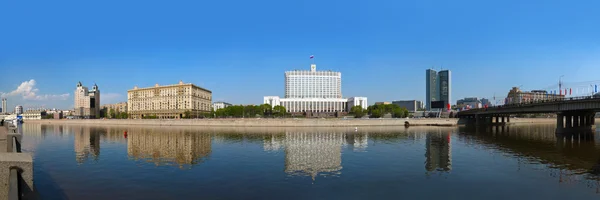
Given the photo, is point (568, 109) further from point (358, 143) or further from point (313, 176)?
point (313, 176)

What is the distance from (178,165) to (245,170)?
759 cm

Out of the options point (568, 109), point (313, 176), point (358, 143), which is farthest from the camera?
point (568, 109)

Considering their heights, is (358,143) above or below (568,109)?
below

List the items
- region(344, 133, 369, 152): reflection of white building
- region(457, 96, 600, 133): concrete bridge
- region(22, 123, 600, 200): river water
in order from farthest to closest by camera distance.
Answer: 1. region(457, 96, 600, 133): concrete bridge
2. region(344, 133, 369, 152): reflection of white building
3. region(22, 123, 600, 200): river water

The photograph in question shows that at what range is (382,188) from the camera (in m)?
25.0

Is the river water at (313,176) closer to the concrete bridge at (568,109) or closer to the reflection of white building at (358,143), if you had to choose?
the reflection of white building at (358,143)

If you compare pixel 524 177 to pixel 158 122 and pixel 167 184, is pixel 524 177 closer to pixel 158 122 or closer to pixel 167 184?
pixel 167 184

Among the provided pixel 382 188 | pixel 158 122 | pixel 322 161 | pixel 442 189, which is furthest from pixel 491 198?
pixel 158 122

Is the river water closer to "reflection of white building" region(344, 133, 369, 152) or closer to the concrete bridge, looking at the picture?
"reflection of white building" region(344, 133, 369, 152)

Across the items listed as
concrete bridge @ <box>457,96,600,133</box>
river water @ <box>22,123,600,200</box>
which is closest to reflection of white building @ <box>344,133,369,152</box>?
river water @ <box>22,123,600,200</box>

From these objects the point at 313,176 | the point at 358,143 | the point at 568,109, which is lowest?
the point at 358,143

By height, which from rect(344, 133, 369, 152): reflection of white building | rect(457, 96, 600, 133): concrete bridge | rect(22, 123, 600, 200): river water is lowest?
rect(344, 133, 369, 152): reflection of white building

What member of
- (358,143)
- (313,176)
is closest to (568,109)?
(358,143)

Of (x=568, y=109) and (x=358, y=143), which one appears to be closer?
(x=358, y=143)
